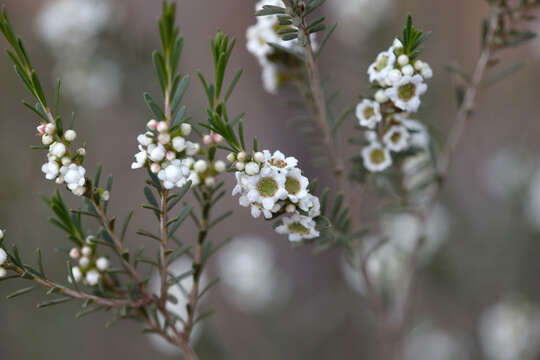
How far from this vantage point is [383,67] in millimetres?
933

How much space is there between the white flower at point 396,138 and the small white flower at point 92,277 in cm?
67

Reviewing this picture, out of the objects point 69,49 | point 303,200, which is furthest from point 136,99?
point 303,200

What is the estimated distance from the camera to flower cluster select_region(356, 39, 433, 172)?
2.93 feet

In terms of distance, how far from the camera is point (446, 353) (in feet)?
8.11

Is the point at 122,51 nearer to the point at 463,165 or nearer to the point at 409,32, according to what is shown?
the point at 409,32

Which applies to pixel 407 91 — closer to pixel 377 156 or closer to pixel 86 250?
pixel 377 156

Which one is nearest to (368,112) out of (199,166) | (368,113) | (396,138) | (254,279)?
(368,113)

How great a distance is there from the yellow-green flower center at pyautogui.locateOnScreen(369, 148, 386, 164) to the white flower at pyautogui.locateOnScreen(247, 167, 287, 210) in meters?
0.38

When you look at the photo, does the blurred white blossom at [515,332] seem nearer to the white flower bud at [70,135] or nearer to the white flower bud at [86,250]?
the white flower bud at [86,250]

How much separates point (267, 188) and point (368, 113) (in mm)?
331

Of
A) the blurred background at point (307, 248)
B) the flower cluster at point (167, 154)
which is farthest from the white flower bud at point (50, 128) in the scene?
the blurred background at point (307, 248)

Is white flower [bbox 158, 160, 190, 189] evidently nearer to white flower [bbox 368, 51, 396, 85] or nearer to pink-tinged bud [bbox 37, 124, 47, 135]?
pink-tinged bud [bbox 37, 124, 47, 135]

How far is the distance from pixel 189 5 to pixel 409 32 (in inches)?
137

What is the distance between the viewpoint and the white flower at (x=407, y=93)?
896mm
